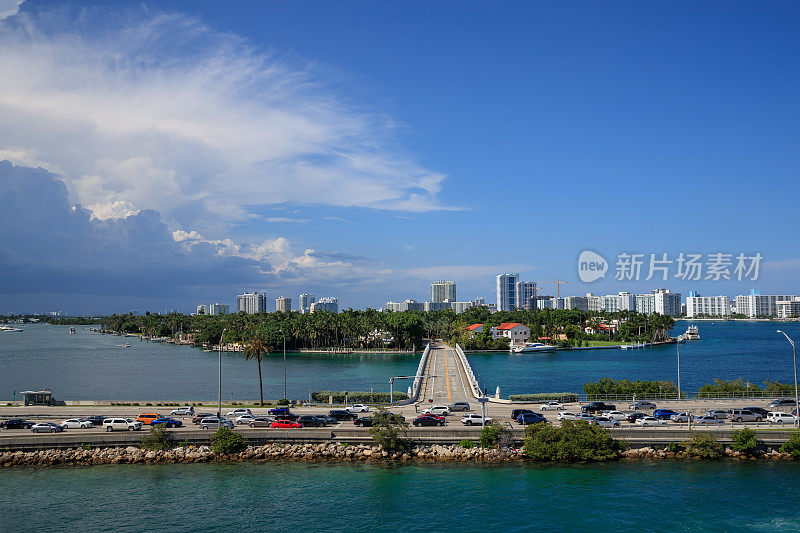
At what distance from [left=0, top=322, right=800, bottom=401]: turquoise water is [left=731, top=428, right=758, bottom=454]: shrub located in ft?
135

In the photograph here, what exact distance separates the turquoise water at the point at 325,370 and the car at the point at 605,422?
3552cm

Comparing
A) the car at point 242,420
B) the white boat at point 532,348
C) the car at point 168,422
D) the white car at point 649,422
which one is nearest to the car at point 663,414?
the white car at point 649,422

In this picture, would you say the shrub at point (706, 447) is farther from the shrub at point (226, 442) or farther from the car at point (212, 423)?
the car at point (212, 423)

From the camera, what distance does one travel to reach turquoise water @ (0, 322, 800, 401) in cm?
8481

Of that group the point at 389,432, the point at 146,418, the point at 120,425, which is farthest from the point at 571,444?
the point at 120,425

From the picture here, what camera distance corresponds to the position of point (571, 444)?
4134 centimetres

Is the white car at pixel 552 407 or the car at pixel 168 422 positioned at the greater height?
the car at pixel 168 422

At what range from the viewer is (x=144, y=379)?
97375 millimetres

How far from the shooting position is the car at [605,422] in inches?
1772

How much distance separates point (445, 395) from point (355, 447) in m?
23.8

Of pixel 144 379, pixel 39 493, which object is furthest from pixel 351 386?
pixel 39 493

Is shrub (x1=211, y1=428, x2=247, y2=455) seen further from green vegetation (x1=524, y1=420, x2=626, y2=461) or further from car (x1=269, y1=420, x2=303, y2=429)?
green vegetation (x1=524, y1=420, x2=626, y2=461)

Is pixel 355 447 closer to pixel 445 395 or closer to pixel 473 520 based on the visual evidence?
pixel 473 520

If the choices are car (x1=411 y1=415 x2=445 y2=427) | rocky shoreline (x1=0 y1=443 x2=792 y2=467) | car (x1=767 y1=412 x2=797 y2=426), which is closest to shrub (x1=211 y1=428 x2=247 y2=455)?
rocky shoreline (x1=0 y1=443 x2=792 y2=467)
